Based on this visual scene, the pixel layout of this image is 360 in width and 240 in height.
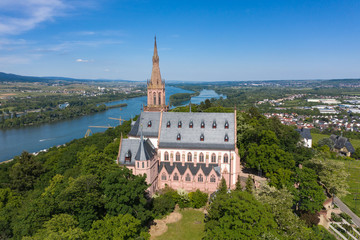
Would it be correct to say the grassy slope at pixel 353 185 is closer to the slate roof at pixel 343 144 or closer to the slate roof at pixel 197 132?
the slate roof at pixel 343 144

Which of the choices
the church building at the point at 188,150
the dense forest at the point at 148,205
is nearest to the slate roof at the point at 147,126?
the church building at the point at 188,150

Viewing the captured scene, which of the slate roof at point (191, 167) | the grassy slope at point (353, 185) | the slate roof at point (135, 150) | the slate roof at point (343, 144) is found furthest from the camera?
the slate roof at point (343, 144)

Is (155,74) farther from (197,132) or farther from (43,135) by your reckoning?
(43,135)

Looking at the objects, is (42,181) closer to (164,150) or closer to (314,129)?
(164,150)

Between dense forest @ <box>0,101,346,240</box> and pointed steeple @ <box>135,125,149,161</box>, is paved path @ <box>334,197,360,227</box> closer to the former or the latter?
dense forest @ <box>0,101,346,240</box>

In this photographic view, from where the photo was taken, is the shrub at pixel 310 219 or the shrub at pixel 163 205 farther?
the shrub at pixel 163 205

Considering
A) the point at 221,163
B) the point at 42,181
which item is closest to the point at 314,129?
the point at 221,163

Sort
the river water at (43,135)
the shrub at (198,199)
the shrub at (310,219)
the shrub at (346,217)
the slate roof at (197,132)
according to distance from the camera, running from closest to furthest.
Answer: the shrub at (310,219) < the shrub at (198,199) < the shrub at (346,217) < the slate roof at (197,132) < the river water at (43,135)
